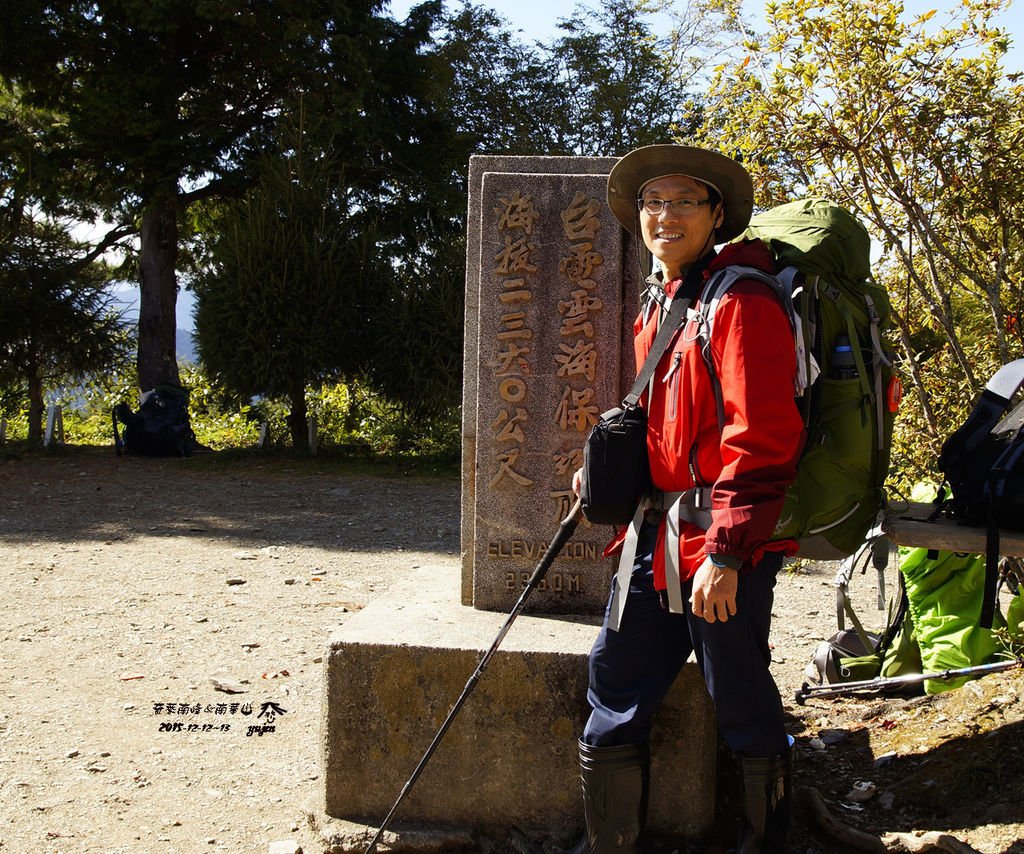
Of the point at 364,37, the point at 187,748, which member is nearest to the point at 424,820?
the point at 187,748

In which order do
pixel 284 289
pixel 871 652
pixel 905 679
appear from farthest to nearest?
pixel 284 289, pixel 871 652, pixel 905 679

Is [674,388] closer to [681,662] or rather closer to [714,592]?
[714,592]

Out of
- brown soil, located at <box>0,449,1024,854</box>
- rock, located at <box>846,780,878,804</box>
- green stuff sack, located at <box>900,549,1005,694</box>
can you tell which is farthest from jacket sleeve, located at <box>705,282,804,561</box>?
green stuff sack, located at <box>900,549,1005,694</box>

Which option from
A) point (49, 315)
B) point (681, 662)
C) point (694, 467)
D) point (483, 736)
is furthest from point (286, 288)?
point (694, 467)

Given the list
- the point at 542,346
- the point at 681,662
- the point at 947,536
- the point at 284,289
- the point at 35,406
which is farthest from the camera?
the point at 35,406

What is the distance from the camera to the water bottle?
2.60 m

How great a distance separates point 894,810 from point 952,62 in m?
2.98

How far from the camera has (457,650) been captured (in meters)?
3.29

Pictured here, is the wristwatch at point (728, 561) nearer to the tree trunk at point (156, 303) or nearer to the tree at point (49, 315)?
the tree trunk at point (156, 303)

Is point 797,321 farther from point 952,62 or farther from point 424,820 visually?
point 952,62

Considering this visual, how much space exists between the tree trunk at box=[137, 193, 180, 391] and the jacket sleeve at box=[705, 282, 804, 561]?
1371 cm

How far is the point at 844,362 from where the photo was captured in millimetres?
2611

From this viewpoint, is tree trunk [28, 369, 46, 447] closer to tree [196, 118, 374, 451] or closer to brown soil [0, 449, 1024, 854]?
tree [196, 118, 374, 451]

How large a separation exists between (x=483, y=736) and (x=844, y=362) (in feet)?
5.56
